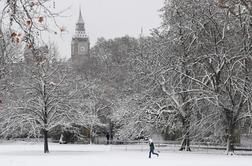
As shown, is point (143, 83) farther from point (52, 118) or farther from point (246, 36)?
point (246, 36)

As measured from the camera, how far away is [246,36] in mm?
34500

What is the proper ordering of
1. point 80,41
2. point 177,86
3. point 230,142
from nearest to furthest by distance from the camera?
point 230,142 → point 177,86 → point 80,41

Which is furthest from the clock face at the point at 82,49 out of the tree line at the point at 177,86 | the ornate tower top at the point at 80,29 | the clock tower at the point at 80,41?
the tree line at the point at 177,86

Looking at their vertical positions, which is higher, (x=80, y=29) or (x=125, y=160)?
(x=80, y=29)

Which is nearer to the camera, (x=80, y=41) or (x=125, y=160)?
(x=125, y=160)

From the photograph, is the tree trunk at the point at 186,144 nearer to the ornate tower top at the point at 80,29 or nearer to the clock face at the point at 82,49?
the ornate tower top at the point at 80,29

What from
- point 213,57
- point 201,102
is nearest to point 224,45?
point 213,57

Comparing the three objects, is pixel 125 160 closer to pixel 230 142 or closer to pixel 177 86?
pixel 230 142

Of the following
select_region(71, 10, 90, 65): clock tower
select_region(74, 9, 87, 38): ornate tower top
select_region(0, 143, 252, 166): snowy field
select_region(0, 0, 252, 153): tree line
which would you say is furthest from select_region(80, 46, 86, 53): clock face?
select_region(0, 143, 252, 166): snowy field

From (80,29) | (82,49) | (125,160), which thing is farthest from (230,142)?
(80,29)

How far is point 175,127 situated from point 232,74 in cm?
→ 591

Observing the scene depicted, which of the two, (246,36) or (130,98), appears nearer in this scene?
(246,36)

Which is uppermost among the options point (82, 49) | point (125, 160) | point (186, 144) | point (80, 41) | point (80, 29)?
point (80, 29)

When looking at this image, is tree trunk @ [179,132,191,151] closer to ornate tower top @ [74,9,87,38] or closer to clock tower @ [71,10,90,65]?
clock tower @ [71,10,90,65]
